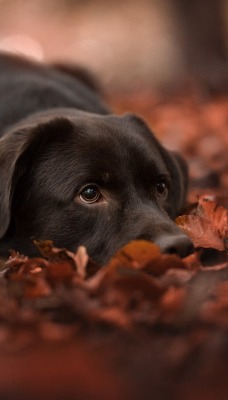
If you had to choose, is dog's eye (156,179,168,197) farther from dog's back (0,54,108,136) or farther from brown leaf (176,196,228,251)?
dog's back (0,54,108,136)

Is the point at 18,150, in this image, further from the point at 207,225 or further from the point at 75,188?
the point at 207,225

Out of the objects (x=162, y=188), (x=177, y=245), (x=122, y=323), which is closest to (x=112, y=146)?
(x=162, y=188)

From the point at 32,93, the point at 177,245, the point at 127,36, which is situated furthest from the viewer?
the point at 127,36

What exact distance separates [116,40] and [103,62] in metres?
1.05

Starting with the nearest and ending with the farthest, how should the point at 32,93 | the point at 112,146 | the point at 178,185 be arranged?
the point at 112,146 < the point at 178,185 < the point at 32,93

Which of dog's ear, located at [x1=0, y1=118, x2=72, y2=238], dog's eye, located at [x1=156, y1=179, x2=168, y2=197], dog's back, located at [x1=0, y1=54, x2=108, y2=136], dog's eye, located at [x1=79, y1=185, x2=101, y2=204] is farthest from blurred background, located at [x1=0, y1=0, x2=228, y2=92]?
dog's eye, located at [x1=79, y1=185, x2=101, y2=204]

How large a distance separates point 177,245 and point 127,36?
23042 mm

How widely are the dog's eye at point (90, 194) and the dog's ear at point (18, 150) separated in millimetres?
292

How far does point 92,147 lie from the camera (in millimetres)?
3420

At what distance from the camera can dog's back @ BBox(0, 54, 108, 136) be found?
441cm

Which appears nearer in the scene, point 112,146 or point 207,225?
point 207,225

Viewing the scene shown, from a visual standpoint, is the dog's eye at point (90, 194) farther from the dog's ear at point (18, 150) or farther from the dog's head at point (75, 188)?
the dog's ear at point (18, 150)

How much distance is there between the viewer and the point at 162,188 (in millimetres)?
3740

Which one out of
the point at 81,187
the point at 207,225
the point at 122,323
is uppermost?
the point at 81,187
